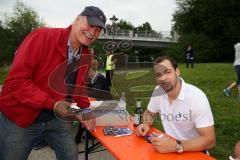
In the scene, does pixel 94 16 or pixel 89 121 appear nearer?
pixel 94 16

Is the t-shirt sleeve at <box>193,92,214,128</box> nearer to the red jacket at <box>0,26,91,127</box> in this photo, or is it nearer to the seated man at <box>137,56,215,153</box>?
the seated man at <box>137,56,215,153</box>

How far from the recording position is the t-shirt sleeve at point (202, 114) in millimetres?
2686

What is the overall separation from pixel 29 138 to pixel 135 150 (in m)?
0.89

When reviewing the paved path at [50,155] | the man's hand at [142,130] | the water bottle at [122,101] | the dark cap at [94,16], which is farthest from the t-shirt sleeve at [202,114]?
the paved path at [50,155]

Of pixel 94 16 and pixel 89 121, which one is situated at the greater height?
pixel 94 16

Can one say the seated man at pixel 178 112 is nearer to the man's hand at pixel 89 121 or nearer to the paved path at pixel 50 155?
the man's hand at pixel 89 121

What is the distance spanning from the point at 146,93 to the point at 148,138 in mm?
532

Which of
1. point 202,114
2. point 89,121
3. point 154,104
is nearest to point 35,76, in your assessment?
point 89,121

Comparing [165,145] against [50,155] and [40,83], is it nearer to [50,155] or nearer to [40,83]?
[40,83]

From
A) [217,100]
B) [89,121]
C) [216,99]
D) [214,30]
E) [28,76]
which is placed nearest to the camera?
[28,76]

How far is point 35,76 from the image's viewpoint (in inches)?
102

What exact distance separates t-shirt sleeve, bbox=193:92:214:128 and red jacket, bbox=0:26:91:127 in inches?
46.2

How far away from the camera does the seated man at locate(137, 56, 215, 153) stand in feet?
8.29

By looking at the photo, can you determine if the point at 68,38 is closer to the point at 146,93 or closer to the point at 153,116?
the point at 146,93
